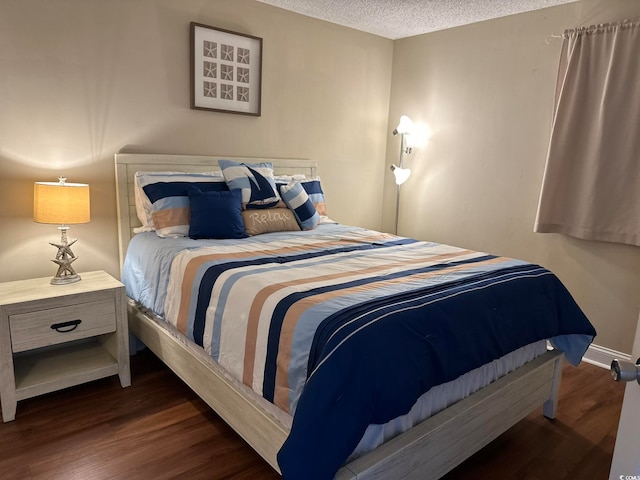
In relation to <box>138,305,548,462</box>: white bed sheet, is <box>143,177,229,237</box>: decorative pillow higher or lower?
higher

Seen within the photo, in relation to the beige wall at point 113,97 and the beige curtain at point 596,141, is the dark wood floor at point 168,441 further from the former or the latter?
the beige curtain at point 596,141

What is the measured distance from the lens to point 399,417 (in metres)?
1.49

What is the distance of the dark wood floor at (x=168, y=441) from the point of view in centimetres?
181

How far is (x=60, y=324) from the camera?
2.21 meters

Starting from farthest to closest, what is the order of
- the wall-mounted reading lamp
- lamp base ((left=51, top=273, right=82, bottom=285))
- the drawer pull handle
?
the wall-mounted reading lamp → lamp base ((left=51, top=273, right=82, bottom=285)) → the drawer pull handle

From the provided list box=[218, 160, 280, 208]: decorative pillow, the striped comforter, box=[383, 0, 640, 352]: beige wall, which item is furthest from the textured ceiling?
→ the striped comforter

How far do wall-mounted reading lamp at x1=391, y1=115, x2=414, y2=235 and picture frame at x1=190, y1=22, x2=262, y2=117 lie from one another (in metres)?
1.26

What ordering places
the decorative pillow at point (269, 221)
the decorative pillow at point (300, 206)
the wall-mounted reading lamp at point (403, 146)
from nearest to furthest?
the decorative pillow at point (269, 221) < the decorative pillow at point (300, 206) < the wall-mounted reading lamp at point (403, 146)

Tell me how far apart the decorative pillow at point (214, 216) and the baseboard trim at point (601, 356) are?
2427 millimetres

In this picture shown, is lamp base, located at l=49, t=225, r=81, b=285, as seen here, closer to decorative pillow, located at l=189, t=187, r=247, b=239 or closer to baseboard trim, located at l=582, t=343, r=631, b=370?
decorative pillow, located at l=189, t=187, r=247, b=239

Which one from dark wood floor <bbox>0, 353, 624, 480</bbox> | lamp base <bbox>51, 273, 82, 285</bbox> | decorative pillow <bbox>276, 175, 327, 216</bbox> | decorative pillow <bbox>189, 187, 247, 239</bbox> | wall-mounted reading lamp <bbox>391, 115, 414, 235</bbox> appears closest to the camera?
dark wood floor <bbox>0, 353, 624, 480</bbox>

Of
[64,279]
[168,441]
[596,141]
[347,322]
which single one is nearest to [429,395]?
[347,322]

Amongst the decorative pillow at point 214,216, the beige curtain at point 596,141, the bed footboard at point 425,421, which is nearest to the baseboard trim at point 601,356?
the beige curtain at point 596,141

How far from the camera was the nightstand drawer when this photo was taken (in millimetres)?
2094
